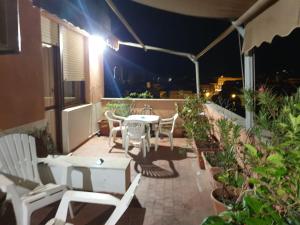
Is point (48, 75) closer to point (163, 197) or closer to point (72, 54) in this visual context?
point (72, 54)

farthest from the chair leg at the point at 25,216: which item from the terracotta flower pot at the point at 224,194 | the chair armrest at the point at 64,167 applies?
the terracotta flower pot at the point at 224,194

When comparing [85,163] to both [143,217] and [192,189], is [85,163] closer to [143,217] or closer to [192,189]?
[143,217]

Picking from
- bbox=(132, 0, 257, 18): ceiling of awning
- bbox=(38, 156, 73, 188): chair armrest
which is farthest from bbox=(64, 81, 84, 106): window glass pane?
bbox=(132, 0, 257, 18): ceiling of awning

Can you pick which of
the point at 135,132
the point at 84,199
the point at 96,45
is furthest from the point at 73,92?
the point at 84,199

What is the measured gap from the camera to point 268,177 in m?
1.61

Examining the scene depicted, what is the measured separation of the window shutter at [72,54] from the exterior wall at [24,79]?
140 centimetres

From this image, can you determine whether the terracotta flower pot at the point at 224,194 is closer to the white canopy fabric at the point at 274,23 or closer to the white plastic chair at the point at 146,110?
the white canopy fabric at the point at 274,23

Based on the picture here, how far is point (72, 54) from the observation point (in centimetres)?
659

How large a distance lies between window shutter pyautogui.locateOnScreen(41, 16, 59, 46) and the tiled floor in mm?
2268

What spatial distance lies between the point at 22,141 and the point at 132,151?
3.00m

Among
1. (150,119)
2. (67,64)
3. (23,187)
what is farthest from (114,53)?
(23,187)

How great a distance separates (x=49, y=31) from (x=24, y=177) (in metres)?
3.16

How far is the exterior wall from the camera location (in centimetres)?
369

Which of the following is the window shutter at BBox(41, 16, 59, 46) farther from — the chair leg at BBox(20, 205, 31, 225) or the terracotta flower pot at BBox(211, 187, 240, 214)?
the terracotta flower pot at BBox(211, 187, 240, 214)
